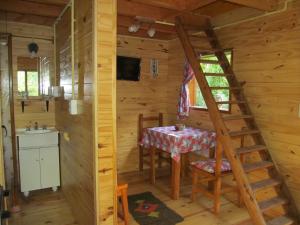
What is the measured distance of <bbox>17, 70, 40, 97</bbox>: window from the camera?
3557 mm

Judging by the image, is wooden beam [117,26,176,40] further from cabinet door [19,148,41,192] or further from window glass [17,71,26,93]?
cabinet door [19,148,41,192]

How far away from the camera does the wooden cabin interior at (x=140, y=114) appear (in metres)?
2.03

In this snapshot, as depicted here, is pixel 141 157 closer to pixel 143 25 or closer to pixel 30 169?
A: pixel 30 169

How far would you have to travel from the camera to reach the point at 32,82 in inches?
142

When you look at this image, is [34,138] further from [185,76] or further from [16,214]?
[185,76]

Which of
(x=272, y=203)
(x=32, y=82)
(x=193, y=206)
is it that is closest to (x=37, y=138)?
(x=32, y=82)

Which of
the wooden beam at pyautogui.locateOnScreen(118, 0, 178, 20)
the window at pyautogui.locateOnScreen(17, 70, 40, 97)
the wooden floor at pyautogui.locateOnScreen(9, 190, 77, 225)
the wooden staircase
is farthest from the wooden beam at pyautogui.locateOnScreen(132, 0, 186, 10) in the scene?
the wooden floor at pyautogui.locateOnScreen(9, 190, 77, 225)

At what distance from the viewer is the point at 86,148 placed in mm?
2172

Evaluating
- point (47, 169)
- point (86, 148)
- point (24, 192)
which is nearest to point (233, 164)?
point (86, 148)

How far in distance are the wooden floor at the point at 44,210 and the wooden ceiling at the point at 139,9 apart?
94.6 inches

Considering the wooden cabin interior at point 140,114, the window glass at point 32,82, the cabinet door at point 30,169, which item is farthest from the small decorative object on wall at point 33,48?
the cabinet door at point 30,169

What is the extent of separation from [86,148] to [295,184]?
223cm

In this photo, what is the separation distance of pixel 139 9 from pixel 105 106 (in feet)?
5.67

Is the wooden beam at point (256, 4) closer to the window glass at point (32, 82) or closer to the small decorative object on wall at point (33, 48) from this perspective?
the small decorative object on wall at point (33, 48)
